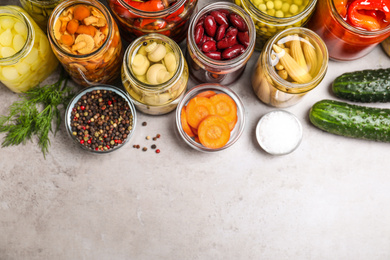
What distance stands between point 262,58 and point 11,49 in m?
0.83

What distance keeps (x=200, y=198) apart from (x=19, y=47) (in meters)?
0.83

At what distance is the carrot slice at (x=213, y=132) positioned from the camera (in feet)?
4.39

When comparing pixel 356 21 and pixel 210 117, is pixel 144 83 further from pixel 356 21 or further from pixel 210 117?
pixel 356 21

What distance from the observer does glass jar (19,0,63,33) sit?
1.27m

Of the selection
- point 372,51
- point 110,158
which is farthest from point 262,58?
point 110,158

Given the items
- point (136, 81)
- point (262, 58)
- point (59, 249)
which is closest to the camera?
point (136, 81)

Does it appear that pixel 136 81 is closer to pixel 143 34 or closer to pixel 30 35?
pixel 143 34

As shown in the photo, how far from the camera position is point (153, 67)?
1240mm

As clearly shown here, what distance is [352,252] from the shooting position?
4.85 ft

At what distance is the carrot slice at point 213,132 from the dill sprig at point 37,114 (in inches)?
20.6

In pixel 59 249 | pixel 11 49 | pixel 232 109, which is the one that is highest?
pixel 11 49

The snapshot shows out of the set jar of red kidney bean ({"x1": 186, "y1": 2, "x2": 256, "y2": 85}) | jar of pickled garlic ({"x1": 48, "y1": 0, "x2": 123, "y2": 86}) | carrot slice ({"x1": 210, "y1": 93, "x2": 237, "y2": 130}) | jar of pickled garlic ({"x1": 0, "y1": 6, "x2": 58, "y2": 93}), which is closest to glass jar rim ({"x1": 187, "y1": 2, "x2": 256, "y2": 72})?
jar of red kidney bean ({"x1": 186, "y1": 2, "x2": 256, "y2": 85})

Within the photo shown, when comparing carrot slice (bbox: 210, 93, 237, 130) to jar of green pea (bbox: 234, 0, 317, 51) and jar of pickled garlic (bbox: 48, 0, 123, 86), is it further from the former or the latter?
jar of pickled garlic (bbox: 48, 0, 123, 86)

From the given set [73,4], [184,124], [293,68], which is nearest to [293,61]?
[293,68]
